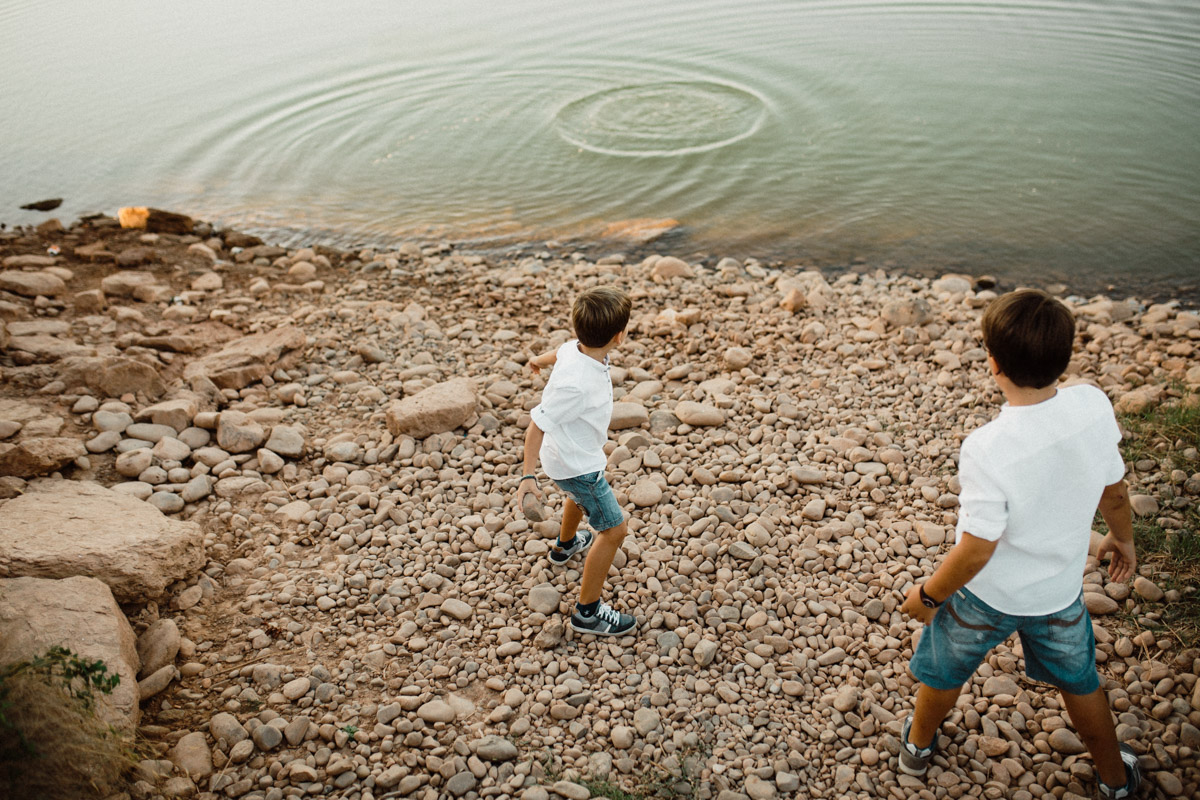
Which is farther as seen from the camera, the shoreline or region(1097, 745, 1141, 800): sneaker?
the shoreline

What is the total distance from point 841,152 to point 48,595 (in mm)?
10071

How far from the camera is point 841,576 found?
3973 mm

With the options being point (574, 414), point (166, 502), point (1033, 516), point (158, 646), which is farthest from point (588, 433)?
point (166, 502)

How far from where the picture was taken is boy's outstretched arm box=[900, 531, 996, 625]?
2396 millimetres

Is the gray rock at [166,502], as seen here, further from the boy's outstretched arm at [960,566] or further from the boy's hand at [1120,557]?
the boy's hand at [1120,557]

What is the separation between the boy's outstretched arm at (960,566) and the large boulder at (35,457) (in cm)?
489

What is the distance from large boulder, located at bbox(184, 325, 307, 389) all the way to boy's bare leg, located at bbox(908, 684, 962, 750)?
4.98 meters

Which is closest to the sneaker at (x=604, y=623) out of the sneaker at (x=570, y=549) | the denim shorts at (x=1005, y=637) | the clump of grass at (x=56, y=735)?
the sneaker at (x=570, y=549)

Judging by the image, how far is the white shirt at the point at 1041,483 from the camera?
2.36 metres

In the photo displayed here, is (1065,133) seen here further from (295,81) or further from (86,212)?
(86,212)

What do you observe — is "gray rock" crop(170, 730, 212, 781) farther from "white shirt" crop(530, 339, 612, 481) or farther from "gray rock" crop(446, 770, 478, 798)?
"white shirt" crop(530, 339, 612, 481)

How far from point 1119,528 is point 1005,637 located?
2.10 feet

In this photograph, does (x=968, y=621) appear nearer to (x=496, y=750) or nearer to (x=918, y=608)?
(x=918, y=608)

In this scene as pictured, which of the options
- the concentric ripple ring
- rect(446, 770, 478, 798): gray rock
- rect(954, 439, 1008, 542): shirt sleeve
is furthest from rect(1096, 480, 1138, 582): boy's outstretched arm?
the concentric ripple ring
